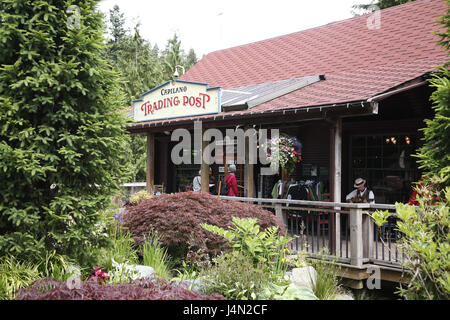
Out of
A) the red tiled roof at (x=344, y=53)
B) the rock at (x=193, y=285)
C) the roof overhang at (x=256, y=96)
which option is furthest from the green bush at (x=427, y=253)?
the roof overhang at (x=256, y=96)

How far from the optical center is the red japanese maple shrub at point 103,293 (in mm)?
3578

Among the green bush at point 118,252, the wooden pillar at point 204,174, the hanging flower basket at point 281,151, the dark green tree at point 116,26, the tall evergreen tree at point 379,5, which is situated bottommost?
the green bush at point 118,252

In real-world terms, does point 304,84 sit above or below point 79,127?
above

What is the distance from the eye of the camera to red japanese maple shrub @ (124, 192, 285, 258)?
6.45 metres

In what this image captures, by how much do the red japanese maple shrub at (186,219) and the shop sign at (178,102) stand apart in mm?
3980

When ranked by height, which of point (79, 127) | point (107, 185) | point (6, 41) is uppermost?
point (6, 41)

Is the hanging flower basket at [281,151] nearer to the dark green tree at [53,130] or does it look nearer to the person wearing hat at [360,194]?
the person wearing hat at [360,194]

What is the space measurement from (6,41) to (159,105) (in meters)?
7.40

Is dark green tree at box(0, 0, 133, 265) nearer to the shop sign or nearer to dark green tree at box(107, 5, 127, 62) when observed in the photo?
the shop sign

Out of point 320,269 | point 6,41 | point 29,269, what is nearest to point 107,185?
point 29,269

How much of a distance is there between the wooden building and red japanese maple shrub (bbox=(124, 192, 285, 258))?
2.34m

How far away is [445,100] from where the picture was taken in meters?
5.87
